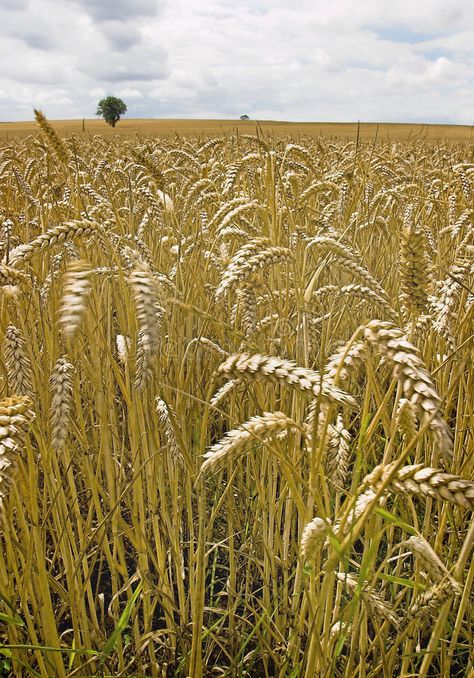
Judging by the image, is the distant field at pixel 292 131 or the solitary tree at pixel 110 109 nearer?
the distant field at pixel 292 131

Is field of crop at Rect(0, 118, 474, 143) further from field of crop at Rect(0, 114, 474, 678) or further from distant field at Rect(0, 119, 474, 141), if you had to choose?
field of crop at Rect(0, 114, 474, 678)

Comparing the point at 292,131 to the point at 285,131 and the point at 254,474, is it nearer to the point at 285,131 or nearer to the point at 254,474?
the point at 285,131

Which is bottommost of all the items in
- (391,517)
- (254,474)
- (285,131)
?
(254,474)

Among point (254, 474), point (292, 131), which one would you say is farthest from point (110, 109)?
point (254, 474)

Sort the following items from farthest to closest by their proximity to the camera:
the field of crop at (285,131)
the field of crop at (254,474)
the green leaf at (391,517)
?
the field of crop at (285,131)
the green leaf at (391,517)
the field of crop at (254,474)

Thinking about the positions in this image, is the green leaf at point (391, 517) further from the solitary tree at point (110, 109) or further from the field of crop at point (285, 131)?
the solitary tree at point (110, 109)

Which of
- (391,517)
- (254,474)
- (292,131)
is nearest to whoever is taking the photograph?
(391,517)

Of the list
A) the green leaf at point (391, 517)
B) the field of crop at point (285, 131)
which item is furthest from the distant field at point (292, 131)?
the green leaf at point (391, 517)

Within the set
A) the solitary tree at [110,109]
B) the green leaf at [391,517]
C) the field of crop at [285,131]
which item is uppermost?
the solitary tree at [110,109]

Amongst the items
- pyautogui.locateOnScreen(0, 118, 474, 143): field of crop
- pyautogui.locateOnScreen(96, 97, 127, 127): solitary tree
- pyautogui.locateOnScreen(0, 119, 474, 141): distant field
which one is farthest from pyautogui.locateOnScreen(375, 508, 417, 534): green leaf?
pyautogui.locateOnScreen(96, 97, 127, 127): solitary tree

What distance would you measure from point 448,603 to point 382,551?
1.09 m

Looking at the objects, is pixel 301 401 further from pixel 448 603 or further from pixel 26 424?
pixel 26 424

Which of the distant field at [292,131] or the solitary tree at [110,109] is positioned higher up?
the solitary tree at [110,109]

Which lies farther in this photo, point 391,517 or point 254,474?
point 254,474
